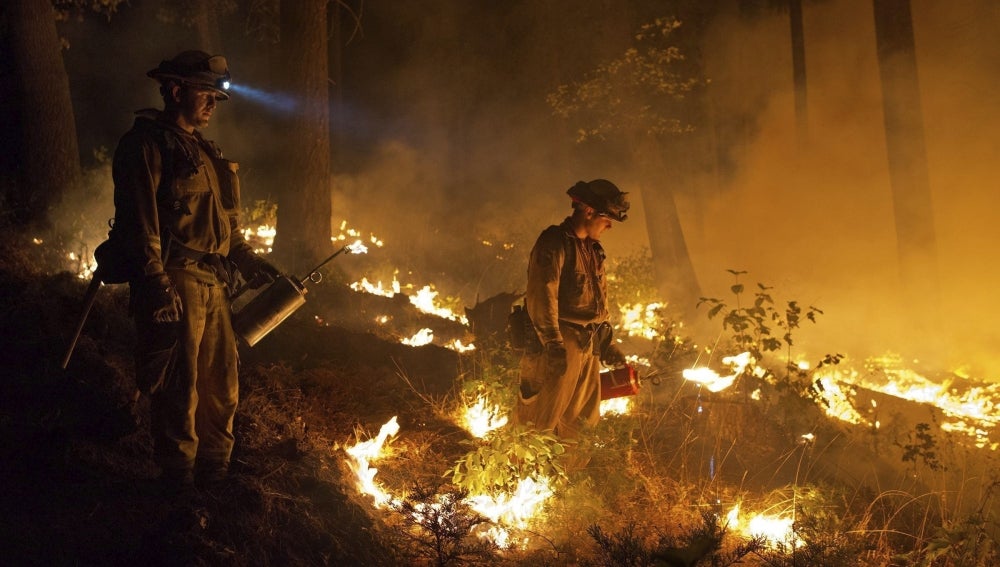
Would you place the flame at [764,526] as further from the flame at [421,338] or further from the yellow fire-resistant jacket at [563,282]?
the flame at [421,338]

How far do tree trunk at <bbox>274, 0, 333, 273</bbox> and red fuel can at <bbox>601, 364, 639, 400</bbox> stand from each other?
5382 mm

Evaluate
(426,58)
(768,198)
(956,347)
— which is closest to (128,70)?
(426,58)

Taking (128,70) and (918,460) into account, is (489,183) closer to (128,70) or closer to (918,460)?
(128,70)

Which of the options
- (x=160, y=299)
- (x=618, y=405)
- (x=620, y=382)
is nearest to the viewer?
(x=160, y=299)

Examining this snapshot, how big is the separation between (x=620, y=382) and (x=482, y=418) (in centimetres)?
140

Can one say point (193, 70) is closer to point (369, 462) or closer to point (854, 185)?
point (369, 462)

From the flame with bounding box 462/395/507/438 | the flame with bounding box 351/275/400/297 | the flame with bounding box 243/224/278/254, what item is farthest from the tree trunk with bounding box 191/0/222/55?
the flame with bounding box 462/395/507/438

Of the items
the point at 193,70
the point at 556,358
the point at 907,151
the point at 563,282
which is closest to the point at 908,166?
the point at 907,151

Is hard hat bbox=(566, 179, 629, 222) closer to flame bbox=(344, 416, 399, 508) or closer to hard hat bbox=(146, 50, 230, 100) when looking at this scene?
flame bbox=(344, 416, 399, 508)

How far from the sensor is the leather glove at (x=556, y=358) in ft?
16.2

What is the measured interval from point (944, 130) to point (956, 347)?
458 cm

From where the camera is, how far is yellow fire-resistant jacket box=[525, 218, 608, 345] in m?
4.99

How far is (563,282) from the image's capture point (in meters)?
5.18

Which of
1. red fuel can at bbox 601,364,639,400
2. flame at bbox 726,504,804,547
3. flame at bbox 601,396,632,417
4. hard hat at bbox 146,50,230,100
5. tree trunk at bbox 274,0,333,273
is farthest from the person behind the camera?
tree trunk at bbox 274,0,333,273
